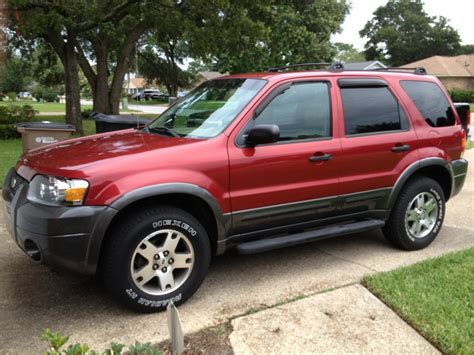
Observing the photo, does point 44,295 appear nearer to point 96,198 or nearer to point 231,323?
point 96,198

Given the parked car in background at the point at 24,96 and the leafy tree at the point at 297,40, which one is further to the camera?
the parked car in background at the point at 24,96

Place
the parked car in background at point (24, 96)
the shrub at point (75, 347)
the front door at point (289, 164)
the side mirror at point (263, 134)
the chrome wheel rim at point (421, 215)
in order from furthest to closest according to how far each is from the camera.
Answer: the parked car in background at point (24, 96), the chrome wheel rim at point (421, 215), the front door at point (289, 164), the side mirror at point (263, 134), the shrub at point (75, 347)

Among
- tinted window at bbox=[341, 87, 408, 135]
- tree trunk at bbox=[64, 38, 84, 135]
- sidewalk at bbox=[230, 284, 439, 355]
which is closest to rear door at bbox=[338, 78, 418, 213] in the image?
tinted window at bbox=[341, 87, 408, 135]

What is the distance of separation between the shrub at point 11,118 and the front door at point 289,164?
39.3 feet

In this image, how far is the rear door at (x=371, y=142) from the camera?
4422mm

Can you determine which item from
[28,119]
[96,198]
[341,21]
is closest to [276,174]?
[96,198]

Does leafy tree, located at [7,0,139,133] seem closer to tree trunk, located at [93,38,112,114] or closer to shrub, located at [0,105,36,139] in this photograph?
shrub, located at [0,105,36,139]

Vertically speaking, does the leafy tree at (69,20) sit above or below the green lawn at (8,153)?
above

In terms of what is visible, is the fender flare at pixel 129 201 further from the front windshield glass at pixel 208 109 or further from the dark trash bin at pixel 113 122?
the dark trash bin at pixel 113 122

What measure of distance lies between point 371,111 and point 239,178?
5.47 ft

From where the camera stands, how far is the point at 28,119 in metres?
15.4

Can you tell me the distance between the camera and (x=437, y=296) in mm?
3803

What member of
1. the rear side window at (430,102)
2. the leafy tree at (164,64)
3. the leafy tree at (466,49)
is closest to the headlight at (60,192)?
the rear side window at (430,102)

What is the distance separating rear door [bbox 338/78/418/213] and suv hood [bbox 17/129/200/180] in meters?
1.53
